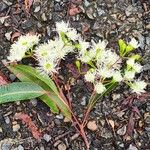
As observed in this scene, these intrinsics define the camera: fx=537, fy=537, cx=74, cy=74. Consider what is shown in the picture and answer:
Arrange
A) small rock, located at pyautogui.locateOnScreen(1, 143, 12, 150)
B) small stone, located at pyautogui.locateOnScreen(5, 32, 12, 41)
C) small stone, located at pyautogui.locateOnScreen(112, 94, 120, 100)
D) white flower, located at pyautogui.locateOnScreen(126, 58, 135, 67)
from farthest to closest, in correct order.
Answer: small stone, located at pyautogui.locateOnScreen(5, 32, 12, 41) → small stone, located at pyautogui.locateOnScreen(112, 94, 120, 100) → small rock, located at pyautogui.locateOnScreen(1, 143, 12, 150) → white flower, located at pyautogui.locateOnScreen(126, 58, 135, 67)

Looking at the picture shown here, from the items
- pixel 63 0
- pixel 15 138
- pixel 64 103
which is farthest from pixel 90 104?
pixel 63 0

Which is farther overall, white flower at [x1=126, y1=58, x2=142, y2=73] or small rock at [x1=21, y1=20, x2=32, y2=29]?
small rock at [x1=21, y1=20, x2=32, y2=29]

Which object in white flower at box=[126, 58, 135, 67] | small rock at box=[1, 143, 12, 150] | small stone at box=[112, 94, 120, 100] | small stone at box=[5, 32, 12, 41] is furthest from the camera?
small stone at box=[5, 32, 12, 41]

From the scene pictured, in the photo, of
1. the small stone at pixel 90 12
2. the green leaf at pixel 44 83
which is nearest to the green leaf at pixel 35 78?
the green leaf at pixel 44 83

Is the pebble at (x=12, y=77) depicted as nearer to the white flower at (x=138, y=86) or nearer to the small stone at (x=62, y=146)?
the small stone at (x=62, y=146)

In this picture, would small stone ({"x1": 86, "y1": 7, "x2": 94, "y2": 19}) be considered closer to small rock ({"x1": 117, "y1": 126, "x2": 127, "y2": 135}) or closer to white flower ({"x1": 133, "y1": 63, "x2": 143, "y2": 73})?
white flower ({"x1": 133, "y1": 63, "x2": 143, "y2": 73})

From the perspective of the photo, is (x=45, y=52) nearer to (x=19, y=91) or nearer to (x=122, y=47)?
(x=19, y=91)

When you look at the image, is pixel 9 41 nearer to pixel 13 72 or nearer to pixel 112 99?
Answer: pixel 13 72

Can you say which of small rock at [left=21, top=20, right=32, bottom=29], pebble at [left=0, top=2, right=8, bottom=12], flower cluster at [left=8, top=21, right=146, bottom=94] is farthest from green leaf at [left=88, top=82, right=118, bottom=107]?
pebble at [left=0, top=2, right=8, bottom=12]

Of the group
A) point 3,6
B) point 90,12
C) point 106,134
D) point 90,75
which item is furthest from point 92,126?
point 3,6
